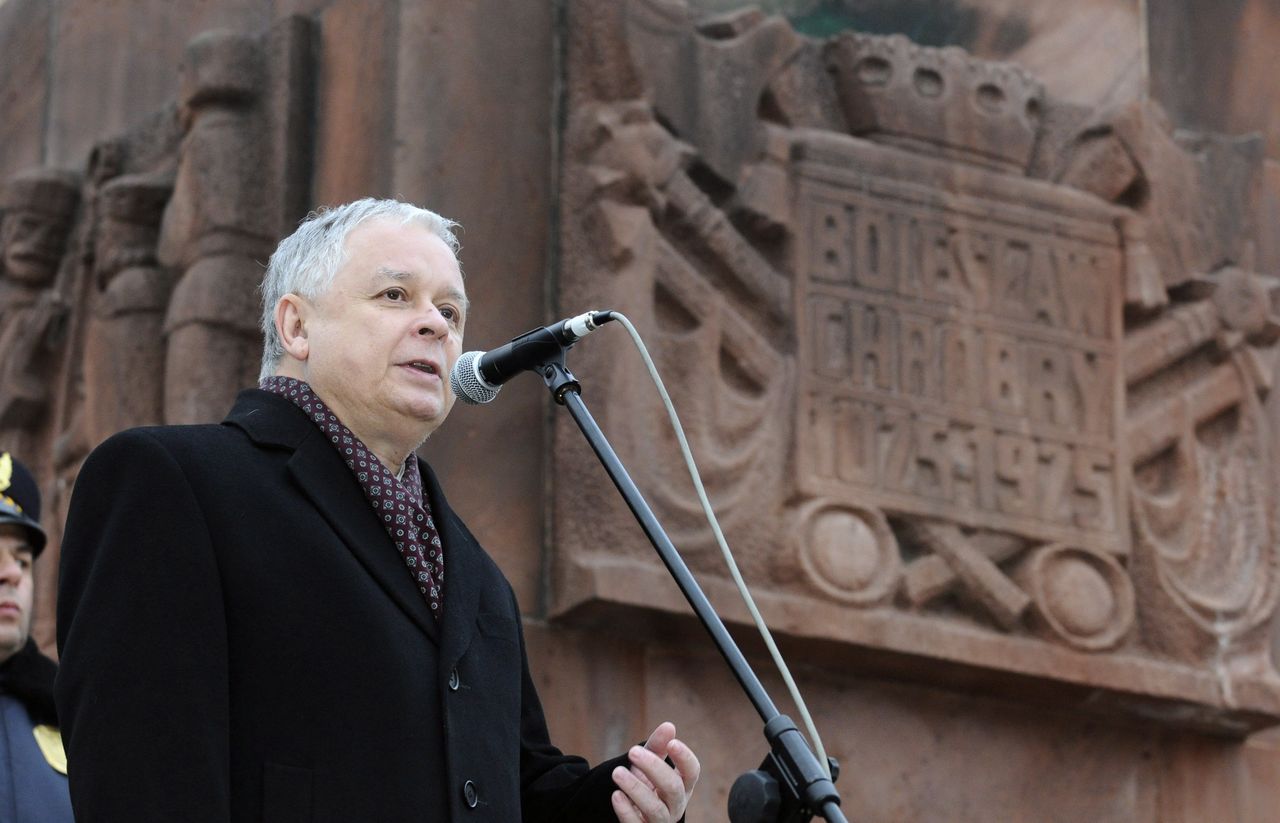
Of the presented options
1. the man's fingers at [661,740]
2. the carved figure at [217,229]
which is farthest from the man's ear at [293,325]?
the carved figure at [217,229]

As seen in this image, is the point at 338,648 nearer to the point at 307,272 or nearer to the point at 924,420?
the point at 307,272

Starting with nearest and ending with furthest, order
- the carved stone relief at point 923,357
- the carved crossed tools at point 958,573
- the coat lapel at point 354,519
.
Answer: the coat lapel at point 354,519, the carved stone relief at point 923,357, the carved crossed tools at point 958,573

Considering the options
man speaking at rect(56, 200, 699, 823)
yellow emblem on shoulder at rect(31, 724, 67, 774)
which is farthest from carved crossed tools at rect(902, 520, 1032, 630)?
man speaking at rect(56, 200, 699, 823)

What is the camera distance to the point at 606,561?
6.16 metres

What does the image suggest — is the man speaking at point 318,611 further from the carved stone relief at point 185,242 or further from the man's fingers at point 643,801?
the carved stone relief at point 185,242

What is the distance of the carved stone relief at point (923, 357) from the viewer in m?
6.45

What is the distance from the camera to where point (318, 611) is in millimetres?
3492

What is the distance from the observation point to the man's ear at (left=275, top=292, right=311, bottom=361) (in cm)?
388

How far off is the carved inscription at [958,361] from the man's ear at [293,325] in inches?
110

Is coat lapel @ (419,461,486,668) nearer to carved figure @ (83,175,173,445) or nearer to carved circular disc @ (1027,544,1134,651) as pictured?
carved circular disc @ (1027,544,1134,651)

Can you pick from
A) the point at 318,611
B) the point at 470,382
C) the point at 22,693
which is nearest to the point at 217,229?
the point at 22,693

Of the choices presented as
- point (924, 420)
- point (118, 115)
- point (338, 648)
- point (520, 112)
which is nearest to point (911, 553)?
point (924, 420)

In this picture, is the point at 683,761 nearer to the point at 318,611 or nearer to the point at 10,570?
the point at 318,611

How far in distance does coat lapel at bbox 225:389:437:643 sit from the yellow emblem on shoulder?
1142 millimetres
